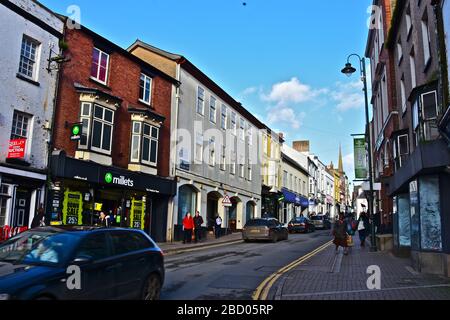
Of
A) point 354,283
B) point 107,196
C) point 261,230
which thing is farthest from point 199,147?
point 354,283

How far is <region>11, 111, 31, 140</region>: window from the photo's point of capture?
579 inches

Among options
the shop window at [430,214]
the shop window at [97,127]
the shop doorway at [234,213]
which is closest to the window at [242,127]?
the shop doorway at [234,213]

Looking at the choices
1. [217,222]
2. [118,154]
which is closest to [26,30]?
[118,154]

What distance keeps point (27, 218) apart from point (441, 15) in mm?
14983

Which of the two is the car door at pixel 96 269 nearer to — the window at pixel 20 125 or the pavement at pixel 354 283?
the pavement at pixel 354 283

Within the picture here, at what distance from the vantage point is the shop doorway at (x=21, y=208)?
47.9 feet

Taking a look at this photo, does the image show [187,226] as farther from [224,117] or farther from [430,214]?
[430,214]

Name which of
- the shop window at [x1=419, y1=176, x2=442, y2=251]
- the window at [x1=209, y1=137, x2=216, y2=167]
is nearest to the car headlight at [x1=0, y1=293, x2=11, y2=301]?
the shop window at [x1=419, y1=176, x2=442, y2=251]

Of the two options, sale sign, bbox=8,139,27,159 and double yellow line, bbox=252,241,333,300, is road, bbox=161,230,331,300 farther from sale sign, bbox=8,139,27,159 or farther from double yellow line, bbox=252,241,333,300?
sale sign, bbox=8,139,27,159

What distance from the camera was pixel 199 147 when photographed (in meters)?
27.5

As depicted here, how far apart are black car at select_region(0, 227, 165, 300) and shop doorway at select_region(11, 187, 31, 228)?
29.3 ft
